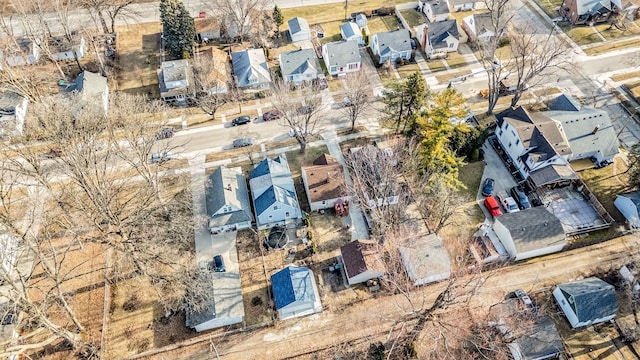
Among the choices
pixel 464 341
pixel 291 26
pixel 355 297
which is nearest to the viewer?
pixel 464 341

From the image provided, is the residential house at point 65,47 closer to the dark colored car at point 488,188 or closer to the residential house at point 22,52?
the residential house at point 22,52

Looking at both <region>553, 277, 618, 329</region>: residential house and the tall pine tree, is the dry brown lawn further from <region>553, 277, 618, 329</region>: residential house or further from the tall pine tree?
<region>553, 277, 618, 329</region>: residential house

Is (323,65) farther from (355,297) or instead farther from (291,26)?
(355,297)

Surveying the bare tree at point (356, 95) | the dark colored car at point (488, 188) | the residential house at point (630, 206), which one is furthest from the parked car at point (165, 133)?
the residential house at point (630, 206)

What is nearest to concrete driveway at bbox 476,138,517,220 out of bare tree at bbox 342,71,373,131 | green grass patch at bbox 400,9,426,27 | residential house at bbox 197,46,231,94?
bare tree at bbox 342,71,373,131

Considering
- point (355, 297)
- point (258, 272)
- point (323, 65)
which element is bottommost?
point (355, 297)

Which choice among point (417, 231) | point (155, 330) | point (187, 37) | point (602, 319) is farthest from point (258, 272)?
point (187, 37)

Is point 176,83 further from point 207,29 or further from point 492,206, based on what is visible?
point 492,206
